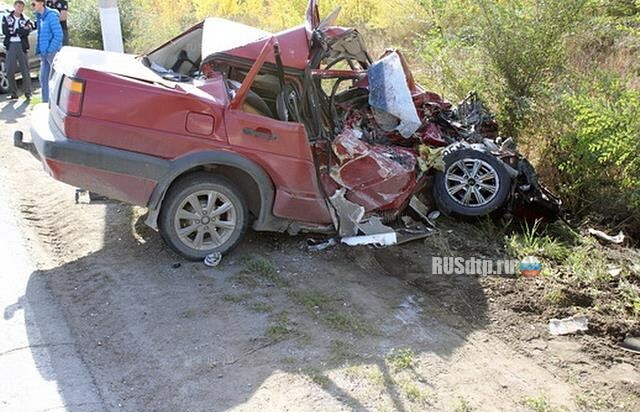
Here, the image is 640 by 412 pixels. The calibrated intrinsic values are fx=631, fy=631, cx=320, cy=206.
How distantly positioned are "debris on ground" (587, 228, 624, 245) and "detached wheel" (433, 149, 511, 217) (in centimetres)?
106

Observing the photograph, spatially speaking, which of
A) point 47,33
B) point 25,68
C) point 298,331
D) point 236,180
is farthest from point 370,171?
point 25,68

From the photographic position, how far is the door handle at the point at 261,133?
489cm

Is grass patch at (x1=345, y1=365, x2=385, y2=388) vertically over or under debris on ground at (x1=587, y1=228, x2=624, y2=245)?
under

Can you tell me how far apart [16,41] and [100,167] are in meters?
6.63

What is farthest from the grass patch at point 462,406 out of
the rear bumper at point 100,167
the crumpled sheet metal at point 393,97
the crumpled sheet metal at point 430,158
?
the crumpled sheet metal at point 393,97

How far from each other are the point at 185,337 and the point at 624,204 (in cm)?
479

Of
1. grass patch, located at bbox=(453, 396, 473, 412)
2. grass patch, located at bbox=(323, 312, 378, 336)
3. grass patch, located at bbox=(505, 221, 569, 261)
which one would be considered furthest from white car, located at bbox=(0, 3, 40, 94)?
grass patch, located at bbox=(453, 396, 473, 412)

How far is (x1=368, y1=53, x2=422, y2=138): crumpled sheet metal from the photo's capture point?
5.96 metres

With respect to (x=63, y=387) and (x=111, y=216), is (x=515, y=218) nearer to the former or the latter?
(x=111, y=216)

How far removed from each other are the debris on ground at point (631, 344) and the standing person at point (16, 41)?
934cm

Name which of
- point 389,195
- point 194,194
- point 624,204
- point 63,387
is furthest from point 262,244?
point 624,204

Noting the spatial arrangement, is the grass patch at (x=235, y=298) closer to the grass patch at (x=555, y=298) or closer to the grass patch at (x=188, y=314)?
the grass patch at (x=188, y=314)

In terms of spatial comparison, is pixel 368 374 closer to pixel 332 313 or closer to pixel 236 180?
pixel 332 313

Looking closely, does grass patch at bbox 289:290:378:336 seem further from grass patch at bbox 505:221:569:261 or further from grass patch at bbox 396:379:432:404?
grass patch at bbox 505:221:569:261
